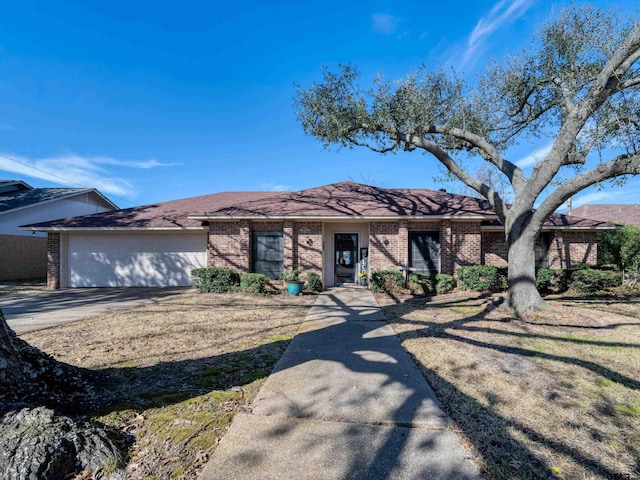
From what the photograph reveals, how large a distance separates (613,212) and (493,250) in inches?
976

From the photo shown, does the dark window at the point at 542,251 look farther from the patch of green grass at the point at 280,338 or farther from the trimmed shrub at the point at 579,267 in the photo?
the patch of green grass at the point at 280,338

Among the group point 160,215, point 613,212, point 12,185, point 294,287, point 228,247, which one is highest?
point 12,185

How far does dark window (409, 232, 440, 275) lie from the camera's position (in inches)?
441

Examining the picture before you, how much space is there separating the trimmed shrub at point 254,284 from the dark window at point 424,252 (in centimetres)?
533

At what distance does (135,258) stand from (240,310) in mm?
7305

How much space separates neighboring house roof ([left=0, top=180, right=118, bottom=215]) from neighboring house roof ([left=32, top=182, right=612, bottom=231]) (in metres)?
5.93

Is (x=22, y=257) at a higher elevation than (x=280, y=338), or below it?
higher

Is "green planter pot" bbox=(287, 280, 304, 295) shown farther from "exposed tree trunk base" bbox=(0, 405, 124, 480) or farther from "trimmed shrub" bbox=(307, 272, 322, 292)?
"exposed tree trunk base" bbox=(0, 405, 124, 480)

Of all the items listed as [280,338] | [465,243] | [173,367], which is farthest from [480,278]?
[173,367]

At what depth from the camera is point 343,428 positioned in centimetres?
254

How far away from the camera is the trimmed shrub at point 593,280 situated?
33.5ft

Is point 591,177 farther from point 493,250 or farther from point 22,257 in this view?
point 22,257

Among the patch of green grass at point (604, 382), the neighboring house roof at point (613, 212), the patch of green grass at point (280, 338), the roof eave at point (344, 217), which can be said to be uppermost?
the neighboring house roof at point (613, 212)

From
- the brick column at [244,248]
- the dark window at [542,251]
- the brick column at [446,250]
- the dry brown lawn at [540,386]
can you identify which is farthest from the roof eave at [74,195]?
the dark window at [542,251]
